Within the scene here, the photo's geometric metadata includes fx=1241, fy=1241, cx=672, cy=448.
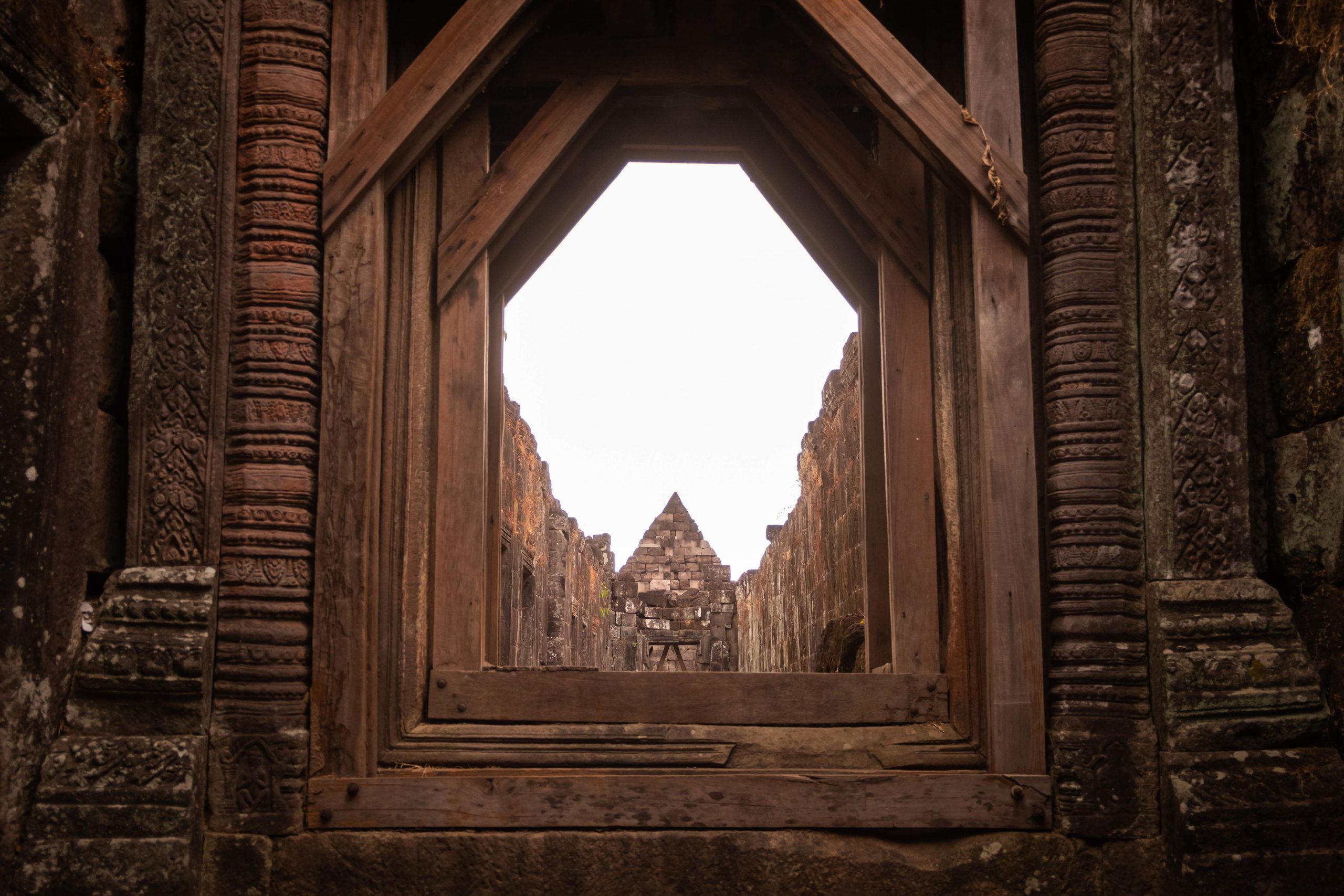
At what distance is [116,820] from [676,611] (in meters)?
22.5

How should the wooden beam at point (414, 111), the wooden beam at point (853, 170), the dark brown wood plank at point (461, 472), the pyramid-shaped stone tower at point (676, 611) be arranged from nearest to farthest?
1. the wooden beam at point (414, 111)
2. the dark brown wood plank at point (461, 472)
3. the wooden beam at point (853, 170)
4. the pyramid-shaped stone tower at point (676, 611)

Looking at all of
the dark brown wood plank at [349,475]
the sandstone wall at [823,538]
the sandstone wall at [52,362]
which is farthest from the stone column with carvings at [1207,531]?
A: the sandstone wall at [52,362]

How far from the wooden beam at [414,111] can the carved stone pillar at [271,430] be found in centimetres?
8

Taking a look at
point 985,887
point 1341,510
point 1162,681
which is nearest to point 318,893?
point 985,887

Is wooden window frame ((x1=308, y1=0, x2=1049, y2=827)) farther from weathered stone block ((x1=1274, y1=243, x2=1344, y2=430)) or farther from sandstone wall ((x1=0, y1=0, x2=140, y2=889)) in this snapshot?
weathered stone block ((x1=1274, y1=243, x2=1344, y2=430))

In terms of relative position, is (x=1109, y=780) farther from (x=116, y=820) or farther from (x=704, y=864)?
(x=116, y=820)

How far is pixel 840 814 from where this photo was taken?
3514 millimetres

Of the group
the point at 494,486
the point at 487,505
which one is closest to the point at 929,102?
the point at 487,505

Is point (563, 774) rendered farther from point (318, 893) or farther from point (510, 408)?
point (510, 408)

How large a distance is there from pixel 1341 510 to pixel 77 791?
349cm

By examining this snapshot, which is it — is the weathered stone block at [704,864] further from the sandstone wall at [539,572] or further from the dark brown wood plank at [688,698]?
the sandstone wall at [539,572]

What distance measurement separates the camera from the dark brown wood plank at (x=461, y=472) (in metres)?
4.06

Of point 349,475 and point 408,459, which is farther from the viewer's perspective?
point 408,459

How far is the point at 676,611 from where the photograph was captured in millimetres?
25594
